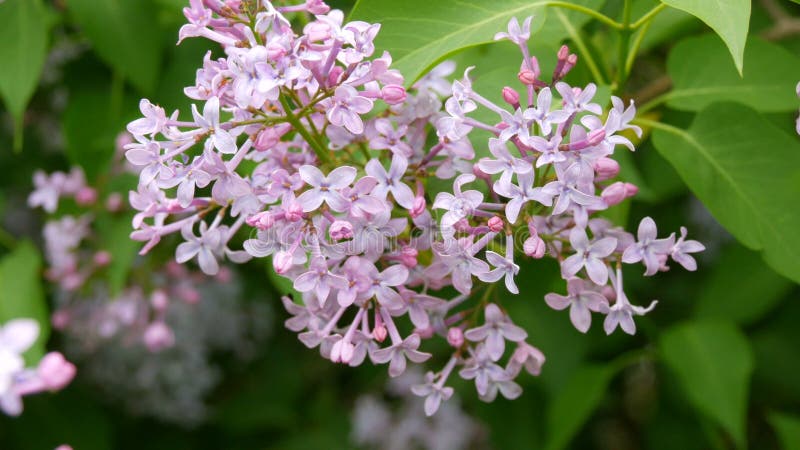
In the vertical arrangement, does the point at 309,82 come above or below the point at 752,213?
above

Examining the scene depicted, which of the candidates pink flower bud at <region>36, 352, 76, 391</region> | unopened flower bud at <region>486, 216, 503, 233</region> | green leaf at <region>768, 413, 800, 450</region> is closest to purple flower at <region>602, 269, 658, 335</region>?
unopened flower bud at <region>486, 216, 503, 233</region>

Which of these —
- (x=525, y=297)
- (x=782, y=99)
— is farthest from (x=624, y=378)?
(x=782, y=99)

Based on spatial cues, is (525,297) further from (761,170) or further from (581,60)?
(761,170)

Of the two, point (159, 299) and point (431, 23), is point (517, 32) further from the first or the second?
point (159, 299)

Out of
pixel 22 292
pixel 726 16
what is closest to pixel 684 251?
pixel 726 16

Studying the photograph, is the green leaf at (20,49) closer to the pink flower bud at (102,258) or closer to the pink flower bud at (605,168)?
the pink flower bud at (102,258)

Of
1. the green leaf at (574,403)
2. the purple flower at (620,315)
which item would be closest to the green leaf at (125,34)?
the purple flower at (620,315)

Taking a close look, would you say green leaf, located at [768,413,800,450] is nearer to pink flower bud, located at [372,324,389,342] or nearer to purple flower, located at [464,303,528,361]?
purple flower, located at [464,303,528,361]
